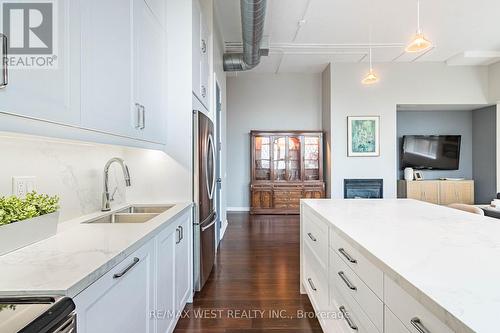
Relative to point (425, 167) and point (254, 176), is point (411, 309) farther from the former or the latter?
point (425, 167)

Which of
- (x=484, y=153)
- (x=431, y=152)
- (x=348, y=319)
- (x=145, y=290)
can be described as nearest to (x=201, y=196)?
(x=145, y=290)

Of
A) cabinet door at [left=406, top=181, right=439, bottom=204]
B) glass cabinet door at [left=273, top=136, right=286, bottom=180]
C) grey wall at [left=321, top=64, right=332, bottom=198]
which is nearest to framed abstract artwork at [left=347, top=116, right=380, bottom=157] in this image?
grey wall at [left=321, top=64, right=332, bottom=198]

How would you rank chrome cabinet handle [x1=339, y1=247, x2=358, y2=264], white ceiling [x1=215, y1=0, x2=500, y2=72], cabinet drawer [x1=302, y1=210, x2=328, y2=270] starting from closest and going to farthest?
chrome cabinet handle [x1=339, y1=247, x2=358, y2=264] → cabinet drawer [x1=302, y1=210, x2=328, y2=270] → white ceiling [x1=215, y1=0, x2=500, y2=72]

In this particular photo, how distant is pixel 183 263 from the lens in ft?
7.19

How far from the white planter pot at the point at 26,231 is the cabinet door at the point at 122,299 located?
16.6 inches

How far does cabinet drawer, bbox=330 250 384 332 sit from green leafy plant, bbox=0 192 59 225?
4.63 feet

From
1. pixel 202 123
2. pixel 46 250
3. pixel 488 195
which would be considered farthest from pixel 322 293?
pixel 488 195

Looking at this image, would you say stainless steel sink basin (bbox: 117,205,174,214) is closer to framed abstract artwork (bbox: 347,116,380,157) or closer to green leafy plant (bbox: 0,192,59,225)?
green leafy plant (bbox: 0,192,59,225)

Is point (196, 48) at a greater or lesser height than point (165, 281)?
greater

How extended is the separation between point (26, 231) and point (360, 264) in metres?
1.40

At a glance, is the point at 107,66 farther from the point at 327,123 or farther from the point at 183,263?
the point at 327,123

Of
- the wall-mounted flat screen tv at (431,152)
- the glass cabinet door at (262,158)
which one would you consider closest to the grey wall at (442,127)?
the wall-mounted flat screen tv at (431,152)

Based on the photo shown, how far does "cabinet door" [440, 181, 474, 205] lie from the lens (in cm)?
609

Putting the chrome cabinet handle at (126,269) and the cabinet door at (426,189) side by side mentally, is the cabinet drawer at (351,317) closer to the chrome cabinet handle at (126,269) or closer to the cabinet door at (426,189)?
the chrome cabinet handle at (126,269)
